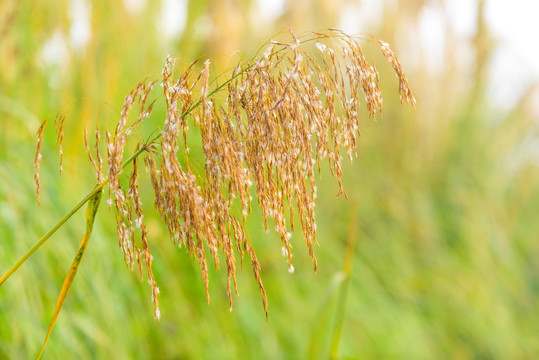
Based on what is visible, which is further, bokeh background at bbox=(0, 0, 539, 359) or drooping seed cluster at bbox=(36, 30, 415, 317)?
bokeh background at bbox=(0, 0, 539, 359)

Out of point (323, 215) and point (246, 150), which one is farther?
point (323, 215)

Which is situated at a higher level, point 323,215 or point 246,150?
point 246,150

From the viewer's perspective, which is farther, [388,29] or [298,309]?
[388,29]

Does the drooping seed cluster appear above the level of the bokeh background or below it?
above

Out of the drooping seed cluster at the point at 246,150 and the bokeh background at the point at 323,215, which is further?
the bokeh background at the point at 323,215

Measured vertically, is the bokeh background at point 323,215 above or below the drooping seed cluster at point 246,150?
below

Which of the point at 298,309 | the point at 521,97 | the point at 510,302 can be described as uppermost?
the point at 521,97

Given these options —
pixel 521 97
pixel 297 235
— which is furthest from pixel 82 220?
pixel 521 97

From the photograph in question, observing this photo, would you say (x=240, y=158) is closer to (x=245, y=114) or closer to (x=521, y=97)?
(x=245, y=114)
